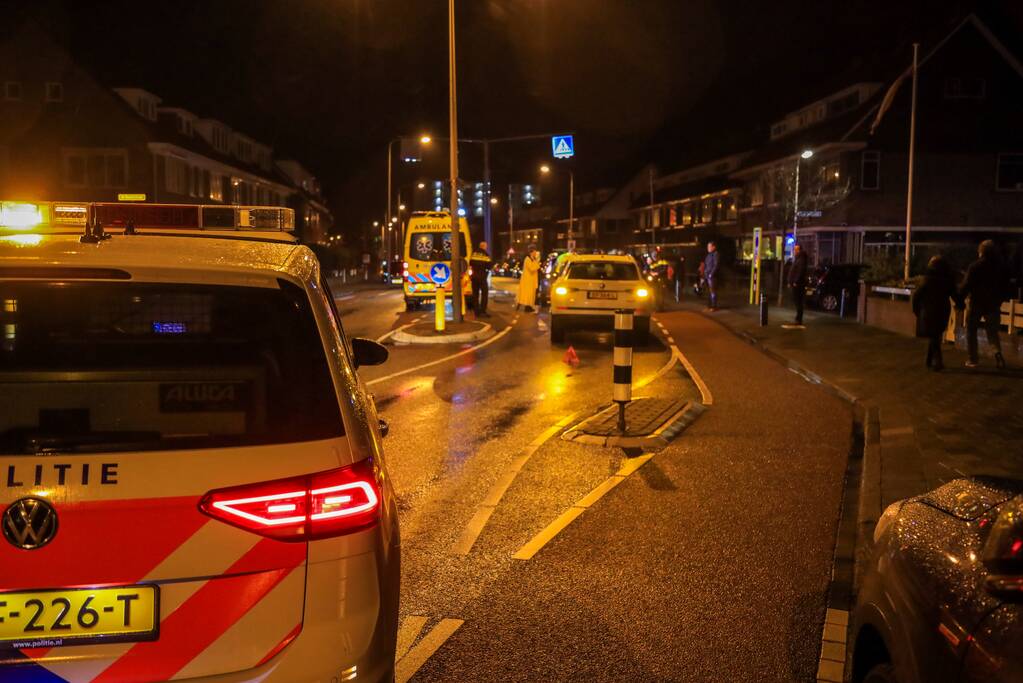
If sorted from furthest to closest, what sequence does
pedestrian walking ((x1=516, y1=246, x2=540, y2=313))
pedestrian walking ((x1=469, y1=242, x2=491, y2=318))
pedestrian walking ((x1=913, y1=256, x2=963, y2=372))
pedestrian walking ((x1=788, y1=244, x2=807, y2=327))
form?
1. pedestrian walking ((x1=516, y1=246, x2=540, y2=313))
2. pedestrian walking ((x1=469, y1=242, x2=491, y2=318))
3. pedestrian walking ((x1=788, y1=244, x2=807, y2=327))
4. pedestrian walking ((x1=913, y1=256, x2=963, y2=372))

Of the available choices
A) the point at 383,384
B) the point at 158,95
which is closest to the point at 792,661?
the point at 383,384

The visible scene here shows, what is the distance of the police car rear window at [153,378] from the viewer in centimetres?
277

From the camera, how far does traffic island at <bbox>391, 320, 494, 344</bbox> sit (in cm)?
1873

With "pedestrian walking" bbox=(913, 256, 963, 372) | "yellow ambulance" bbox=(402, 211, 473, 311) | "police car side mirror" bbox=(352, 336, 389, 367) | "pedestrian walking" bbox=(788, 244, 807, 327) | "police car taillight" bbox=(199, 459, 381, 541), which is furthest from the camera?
"yellow ambulance" bbox=(402, 211, 473, 311)

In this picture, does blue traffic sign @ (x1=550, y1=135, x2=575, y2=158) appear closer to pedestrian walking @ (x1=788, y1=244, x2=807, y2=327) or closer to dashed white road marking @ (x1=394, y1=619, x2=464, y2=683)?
pedestrian walking @ (x1=788, y1=244, x2=807, y2=327)

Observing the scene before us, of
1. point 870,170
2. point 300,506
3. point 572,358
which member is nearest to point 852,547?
point 300,506

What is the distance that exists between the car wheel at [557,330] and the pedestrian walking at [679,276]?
1656 cm

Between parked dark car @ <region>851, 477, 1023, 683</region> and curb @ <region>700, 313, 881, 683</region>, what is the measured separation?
42 cm

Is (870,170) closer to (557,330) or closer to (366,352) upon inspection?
(557,330)

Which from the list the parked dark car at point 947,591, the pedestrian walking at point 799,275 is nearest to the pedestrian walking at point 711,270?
the pedestrian walking at point 799,275

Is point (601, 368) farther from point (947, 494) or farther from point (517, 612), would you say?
point (947, 494)

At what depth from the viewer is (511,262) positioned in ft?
210

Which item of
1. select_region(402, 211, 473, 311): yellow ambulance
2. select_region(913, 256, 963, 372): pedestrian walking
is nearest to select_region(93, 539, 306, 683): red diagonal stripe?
select_region(913, 256, 963, 372): pedestrian walking

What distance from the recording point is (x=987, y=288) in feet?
42.6
